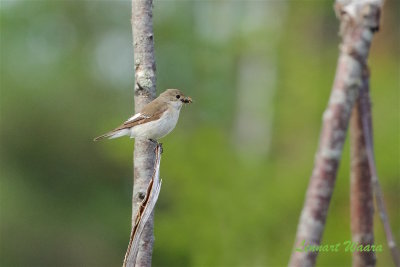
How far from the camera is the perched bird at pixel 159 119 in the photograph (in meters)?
4.39

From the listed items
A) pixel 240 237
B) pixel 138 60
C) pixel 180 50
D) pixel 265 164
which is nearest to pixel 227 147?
pixel 265 164

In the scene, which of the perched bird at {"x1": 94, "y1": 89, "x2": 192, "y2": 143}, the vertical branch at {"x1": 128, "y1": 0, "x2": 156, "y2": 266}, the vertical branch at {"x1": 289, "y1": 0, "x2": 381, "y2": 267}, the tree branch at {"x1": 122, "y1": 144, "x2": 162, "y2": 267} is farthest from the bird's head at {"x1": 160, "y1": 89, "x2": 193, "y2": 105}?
the tree branch at {"x1": 122, "y1": 144, "x2": 162, "y2": 267}

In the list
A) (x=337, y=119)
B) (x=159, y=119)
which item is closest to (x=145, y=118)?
(x=159, y=119)

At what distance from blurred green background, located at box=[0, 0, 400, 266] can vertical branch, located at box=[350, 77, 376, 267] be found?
6733 millimetres

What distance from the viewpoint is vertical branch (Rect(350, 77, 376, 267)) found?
407cm

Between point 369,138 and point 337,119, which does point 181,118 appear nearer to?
point 369,138

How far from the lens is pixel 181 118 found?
47.5 feet

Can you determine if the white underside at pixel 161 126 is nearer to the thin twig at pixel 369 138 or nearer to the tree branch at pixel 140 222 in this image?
the thin twig at pixel 369 138

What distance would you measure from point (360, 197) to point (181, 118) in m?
10.5

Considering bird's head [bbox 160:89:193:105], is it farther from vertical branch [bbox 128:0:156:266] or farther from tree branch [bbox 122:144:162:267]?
tree branch [bbox 122:144:162:267]

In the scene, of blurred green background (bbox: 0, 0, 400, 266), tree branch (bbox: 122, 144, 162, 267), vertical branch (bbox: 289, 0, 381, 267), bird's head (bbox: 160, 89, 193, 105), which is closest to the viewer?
tree branch (bbox: 122, 144, 162, 267)

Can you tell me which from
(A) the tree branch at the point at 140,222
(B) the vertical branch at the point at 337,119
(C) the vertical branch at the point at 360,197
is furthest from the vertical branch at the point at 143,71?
(C) the vertical branch at the point at 360,197

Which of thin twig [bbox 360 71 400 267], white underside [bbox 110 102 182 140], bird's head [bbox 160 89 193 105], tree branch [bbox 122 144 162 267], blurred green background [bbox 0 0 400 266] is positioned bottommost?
tree branch [bbox 122 144 162 267]

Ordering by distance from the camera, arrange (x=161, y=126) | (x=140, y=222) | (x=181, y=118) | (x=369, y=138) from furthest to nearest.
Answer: (x=181, y=118) → (x=161, y=126) → (x=369, y=138) → (x=140, y=222)
